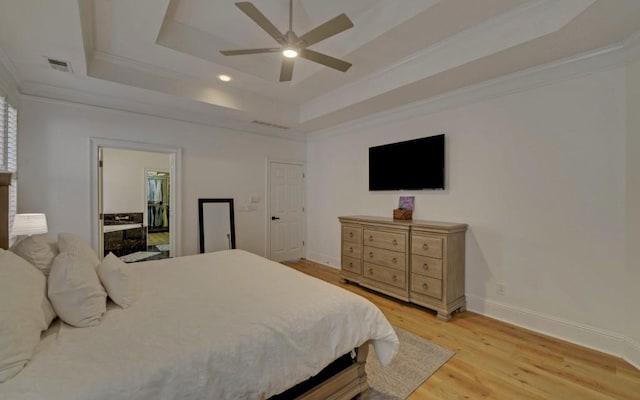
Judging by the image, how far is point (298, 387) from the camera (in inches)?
60.7

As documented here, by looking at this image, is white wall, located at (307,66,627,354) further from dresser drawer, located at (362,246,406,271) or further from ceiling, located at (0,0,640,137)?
dresser drawer, located at (362,246,406,271)

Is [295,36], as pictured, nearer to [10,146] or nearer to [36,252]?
[36,252]

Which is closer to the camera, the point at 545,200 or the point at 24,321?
the point at 24,321

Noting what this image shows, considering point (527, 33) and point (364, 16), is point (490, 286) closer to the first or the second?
point (527, 33)

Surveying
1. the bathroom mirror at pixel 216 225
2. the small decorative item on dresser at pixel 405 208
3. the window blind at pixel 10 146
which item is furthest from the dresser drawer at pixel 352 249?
the window blind at pixel 10 146

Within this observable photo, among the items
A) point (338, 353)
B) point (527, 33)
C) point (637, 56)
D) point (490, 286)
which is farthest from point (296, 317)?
point (637, 56)

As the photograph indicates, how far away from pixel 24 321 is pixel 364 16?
309cm

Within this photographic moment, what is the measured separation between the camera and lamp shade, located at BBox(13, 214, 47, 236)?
2486 millimetres

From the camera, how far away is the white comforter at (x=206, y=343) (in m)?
1.02

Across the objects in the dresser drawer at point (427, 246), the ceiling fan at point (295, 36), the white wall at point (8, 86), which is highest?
the ceiling fan at point (295, 36)

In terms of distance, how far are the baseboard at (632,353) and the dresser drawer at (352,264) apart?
2.55 metres

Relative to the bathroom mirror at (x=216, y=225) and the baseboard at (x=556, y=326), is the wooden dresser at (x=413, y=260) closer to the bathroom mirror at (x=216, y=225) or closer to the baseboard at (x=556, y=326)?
the baseboard at (x=556, y=326)

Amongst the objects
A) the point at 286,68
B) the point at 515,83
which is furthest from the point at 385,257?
the point at 286,68

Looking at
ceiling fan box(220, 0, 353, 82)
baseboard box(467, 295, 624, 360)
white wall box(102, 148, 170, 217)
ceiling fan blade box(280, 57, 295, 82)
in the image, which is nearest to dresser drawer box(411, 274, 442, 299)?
baseboard box(467, 295, 624, 360)
